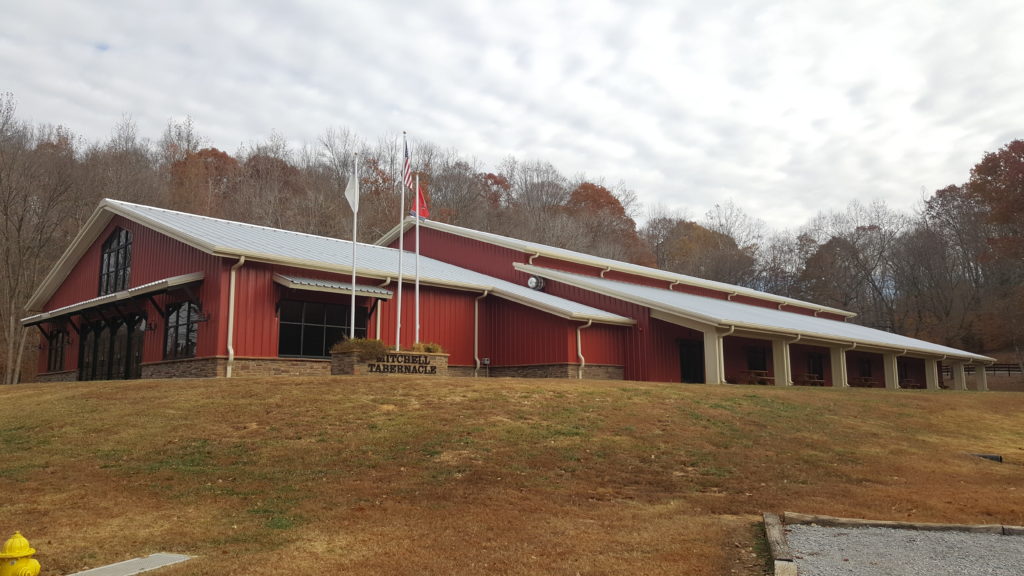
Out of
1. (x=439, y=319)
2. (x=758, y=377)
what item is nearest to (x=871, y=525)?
(x=439, y=319)

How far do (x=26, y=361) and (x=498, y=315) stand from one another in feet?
70.5

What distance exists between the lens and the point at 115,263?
77.3ft

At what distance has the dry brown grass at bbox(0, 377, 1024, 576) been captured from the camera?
7102 millimetres

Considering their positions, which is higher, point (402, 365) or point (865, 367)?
point (402, 365)

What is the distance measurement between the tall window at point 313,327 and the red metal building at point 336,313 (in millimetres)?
35

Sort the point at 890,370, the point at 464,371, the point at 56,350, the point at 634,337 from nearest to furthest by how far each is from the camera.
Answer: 1. the point at 634,337
2. the point at 464,371
3. the point at 56,350
4. the point at 890,370

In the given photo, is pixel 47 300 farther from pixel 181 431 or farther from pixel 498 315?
pixel 181 431

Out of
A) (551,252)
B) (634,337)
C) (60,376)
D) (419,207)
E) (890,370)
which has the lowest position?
(890,370)

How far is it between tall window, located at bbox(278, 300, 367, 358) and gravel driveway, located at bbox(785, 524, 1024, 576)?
1383 centimetres

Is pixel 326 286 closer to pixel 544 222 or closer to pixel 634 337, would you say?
pixel 634 337

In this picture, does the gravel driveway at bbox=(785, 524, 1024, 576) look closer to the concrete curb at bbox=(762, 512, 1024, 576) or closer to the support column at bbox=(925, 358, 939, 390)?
the concrete curb at bbox=(762, 512, 1024, 576)

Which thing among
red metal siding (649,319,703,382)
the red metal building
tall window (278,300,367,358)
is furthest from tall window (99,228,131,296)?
red metal siding (649,319,703,382)

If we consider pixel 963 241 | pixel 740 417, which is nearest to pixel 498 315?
pixel 740 417

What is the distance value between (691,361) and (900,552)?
16717mm
